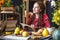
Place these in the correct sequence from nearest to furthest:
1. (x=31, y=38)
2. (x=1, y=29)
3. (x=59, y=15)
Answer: (x=59, y=15) < (x=31, y=38) < (x=1, y=29)

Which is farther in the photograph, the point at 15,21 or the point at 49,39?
the point at 15,21

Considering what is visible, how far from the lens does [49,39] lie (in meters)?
1.71

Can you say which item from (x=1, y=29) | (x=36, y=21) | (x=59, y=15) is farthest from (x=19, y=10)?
(x=59, y=15)

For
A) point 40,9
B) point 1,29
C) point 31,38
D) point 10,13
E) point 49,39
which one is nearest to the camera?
point 49,39

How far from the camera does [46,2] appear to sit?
3568 millimetres

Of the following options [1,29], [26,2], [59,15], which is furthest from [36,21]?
[59,15]

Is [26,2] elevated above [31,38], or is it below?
above

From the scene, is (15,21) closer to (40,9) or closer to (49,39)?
(40,9)

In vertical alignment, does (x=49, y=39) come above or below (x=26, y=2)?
below

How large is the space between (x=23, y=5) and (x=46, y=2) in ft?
1.28

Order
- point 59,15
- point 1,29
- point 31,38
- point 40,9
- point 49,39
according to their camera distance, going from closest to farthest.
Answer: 1. point 59,15
2. point 49,39
3. point 31,38
4. point 1,29
5. point 40,9

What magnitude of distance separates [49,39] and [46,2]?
191 cm

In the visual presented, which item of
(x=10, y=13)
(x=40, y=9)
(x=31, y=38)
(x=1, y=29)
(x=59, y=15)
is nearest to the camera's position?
(x=59, y=15)

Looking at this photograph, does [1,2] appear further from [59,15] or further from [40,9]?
[59,15]
